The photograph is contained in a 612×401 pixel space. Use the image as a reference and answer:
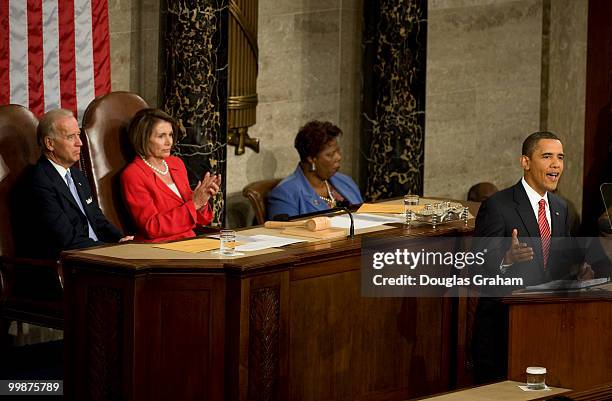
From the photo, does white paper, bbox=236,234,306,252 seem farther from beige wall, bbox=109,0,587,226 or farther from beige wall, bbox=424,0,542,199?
beige wall, bbox=424,0,542,199

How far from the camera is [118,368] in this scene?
17.5ft

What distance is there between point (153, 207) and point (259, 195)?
1.38m

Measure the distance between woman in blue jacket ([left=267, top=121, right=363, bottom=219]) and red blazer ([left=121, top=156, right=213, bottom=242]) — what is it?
92 centimetres

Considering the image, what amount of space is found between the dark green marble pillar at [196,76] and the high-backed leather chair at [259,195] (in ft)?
1.01

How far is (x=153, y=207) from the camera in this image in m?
7.01

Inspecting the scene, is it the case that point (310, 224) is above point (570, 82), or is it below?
below

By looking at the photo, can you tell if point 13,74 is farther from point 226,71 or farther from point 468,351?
point 468,351

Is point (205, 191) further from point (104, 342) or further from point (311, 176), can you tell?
point (104, 342)

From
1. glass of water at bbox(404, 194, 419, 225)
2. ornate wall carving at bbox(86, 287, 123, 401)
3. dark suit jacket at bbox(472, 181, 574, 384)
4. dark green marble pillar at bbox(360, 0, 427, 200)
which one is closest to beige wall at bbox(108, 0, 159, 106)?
dark green marble pillar at bbox(360, 0, 427, 200)

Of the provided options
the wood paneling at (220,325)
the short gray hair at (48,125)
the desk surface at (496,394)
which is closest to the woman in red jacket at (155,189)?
the short gray hair at (48,125)

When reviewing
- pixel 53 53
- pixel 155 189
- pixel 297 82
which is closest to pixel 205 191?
pixel 155 189

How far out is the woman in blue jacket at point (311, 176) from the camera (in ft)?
25.7

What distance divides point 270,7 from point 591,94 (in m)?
2.73

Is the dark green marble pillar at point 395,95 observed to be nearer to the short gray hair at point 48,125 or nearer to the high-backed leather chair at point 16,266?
the short gray hair at point 48,125
